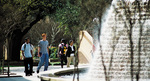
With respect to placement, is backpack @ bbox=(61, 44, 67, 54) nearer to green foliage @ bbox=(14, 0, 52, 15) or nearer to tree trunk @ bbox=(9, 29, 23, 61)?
green foliage @ bbox=(14, 0, 52, 15)

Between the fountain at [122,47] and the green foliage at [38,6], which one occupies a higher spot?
the green foliage at [38,6]

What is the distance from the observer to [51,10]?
119 feet

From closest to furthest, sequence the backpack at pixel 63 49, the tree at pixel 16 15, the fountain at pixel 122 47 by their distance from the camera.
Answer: the fountain at pixel 122 47 → the tree at pixel 16 15 → the backpack at pixel 63 49

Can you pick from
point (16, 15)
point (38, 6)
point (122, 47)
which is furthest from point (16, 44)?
point (122, 47)

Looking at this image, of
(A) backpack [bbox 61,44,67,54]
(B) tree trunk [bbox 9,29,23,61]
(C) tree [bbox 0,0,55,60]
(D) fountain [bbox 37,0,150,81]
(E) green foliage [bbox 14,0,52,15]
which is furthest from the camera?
(B) tree trunk [bbox 9,29,23,61]

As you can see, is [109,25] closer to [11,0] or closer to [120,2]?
[120,2]

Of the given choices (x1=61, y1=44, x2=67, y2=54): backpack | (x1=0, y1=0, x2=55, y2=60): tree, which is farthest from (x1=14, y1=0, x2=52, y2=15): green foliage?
(x1=61, y1=44, x2=67, y2=54): backpack

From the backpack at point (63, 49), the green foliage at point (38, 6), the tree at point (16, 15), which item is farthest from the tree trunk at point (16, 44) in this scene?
the backpack at point (63, 49)

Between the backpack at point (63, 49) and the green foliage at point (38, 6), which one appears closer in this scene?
the backpack at point (63, 49)

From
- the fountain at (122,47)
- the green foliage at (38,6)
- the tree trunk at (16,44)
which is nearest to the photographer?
the fountain at (122,47)

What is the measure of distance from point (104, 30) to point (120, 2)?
0.92m

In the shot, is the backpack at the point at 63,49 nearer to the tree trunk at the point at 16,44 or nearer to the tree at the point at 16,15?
the tree at the point at 16,15

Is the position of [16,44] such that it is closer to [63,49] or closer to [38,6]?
[38,6]

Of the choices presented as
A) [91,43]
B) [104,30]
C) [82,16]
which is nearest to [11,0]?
[91,43]
